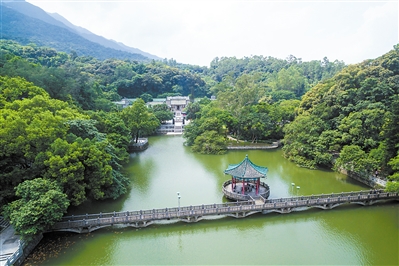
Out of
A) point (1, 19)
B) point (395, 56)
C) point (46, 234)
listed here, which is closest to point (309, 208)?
point (46, 234)

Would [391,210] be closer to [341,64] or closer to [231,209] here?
[231,209]

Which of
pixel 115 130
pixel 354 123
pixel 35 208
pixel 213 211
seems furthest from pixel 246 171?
pixel 115 130

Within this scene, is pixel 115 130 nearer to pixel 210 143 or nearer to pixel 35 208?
pixel 210 143

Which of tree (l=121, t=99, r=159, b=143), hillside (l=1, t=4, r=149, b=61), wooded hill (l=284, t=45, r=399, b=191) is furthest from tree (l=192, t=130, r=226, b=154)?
hillside (l=1, t=4, r=149, b=61)

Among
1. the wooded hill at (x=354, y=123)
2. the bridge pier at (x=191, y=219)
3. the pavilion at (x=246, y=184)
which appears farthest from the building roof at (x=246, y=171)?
the wooded hill at (x=354, y=123)

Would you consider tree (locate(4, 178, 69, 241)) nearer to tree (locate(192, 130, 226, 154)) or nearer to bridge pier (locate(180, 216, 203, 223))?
bridge pier (locate(180, 216, 203, 223))

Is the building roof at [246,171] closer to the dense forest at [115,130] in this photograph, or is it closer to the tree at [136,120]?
the dense forest at [115,130]
